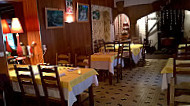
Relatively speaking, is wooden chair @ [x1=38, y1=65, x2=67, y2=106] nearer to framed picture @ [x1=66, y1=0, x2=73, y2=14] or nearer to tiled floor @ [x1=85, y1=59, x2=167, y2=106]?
tiled floor @ [x1=85, y1=59, x2=167, y2=106]

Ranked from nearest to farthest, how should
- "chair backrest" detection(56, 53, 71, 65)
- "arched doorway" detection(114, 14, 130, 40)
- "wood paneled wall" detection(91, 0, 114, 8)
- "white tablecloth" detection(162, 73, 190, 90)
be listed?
"white tablecloth" detection(162, 73, 190, 90), "chair backrest" detection(56, 53, 71, 65), "wood paneled wall" detection(91, 0, 114, 8), "arched doorway" detection(114, 14, 130, 40)

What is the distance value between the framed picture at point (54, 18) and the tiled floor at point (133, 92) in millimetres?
2209

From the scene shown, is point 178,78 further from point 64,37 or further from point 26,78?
point 64,37

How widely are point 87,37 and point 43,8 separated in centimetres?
271

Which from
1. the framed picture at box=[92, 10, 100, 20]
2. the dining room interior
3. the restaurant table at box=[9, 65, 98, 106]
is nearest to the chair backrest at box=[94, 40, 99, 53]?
the dining room interior

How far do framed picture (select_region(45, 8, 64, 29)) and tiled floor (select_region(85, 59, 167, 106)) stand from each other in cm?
221

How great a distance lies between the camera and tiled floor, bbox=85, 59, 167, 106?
3928 mm

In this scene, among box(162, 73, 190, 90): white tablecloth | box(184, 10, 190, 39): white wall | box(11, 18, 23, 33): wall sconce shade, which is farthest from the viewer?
box(184, 10, 190, 39): white wall

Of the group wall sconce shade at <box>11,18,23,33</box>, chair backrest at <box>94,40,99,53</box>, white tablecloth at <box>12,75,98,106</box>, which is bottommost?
white tablecloth at <box>12,75,98,106</box>

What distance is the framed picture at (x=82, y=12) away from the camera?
250 inches

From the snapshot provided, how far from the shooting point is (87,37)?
7090 millimetres

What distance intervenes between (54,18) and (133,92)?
10.0 ft

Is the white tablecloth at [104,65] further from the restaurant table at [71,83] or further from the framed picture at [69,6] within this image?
the framed picture at [69,6]

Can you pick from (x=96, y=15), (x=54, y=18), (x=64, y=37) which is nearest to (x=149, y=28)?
(x=96, y=15)
